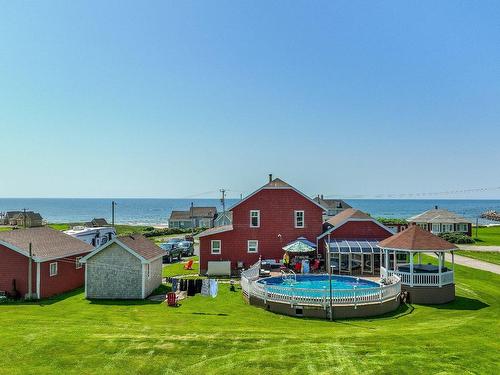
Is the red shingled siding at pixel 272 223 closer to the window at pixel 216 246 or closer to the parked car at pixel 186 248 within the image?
the window at pixel 216 246

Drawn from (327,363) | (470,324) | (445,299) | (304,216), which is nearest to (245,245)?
(304,216)

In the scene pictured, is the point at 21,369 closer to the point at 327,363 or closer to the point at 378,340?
the point at 327,363

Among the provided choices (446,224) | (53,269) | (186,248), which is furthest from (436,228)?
(53,269)

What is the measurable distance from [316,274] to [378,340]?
15496mm

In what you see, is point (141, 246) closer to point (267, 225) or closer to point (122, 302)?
point (122, 302)

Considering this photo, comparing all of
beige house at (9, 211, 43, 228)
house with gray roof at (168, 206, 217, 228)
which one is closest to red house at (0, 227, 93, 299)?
beige house at (9, 211, 43, 228)

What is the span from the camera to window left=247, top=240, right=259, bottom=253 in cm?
3653

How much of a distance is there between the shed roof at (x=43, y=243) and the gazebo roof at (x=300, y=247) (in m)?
15.8

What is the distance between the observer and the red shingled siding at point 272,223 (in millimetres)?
36531

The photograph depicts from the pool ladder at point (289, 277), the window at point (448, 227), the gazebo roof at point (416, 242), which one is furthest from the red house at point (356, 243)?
the window at point (448, 227)

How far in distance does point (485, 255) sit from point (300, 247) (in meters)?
24.9

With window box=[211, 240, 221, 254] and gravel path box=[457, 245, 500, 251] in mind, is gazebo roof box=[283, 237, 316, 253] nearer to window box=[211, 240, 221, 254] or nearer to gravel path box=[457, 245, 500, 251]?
window box=[211, 240, 221, 254]

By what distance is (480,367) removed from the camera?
13.2 m

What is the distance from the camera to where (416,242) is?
82.8 ft
